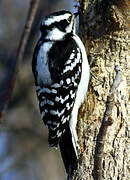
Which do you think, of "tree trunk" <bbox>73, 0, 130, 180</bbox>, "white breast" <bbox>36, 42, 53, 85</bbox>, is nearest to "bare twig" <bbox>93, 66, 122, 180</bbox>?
"tree trunk" <bbox>73, 0, 130, 180</bbox>

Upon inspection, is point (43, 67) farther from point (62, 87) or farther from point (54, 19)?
point (54, 19)

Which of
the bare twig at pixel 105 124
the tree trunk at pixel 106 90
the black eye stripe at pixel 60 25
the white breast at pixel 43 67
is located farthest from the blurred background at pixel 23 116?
the bare twig at pixel 105 124

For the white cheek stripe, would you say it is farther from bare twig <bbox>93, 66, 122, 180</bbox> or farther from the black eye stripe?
bare twig <bbox>93, 66, 122, 180</bbox>

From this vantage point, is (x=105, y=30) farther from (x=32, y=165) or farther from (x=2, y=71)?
(x=32, y=165)

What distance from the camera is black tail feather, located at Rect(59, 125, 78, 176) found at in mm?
3828

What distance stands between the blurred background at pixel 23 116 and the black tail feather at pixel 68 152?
382cm

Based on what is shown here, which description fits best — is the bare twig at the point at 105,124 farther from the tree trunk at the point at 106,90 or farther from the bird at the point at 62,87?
the bird at the point at 62,87

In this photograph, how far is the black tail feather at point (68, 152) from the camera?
383 cm

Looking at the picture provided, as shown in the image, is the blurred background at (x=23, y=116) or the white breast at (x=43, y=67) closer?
the white breast at (x=43, y=67)

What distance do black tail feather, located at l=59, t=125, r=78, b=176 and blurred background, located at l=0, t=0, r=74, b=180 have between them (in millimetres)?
3825

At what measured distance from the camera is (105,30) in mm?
3934

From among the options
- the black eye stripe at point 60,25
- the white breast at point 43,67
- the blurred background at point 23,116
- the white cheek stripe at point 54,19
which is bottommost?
the blurred background at point 23,116

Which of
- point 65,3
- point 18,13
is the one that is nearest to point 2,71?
point 18,13

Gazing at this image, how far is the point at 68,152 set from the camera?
12.8 ft
